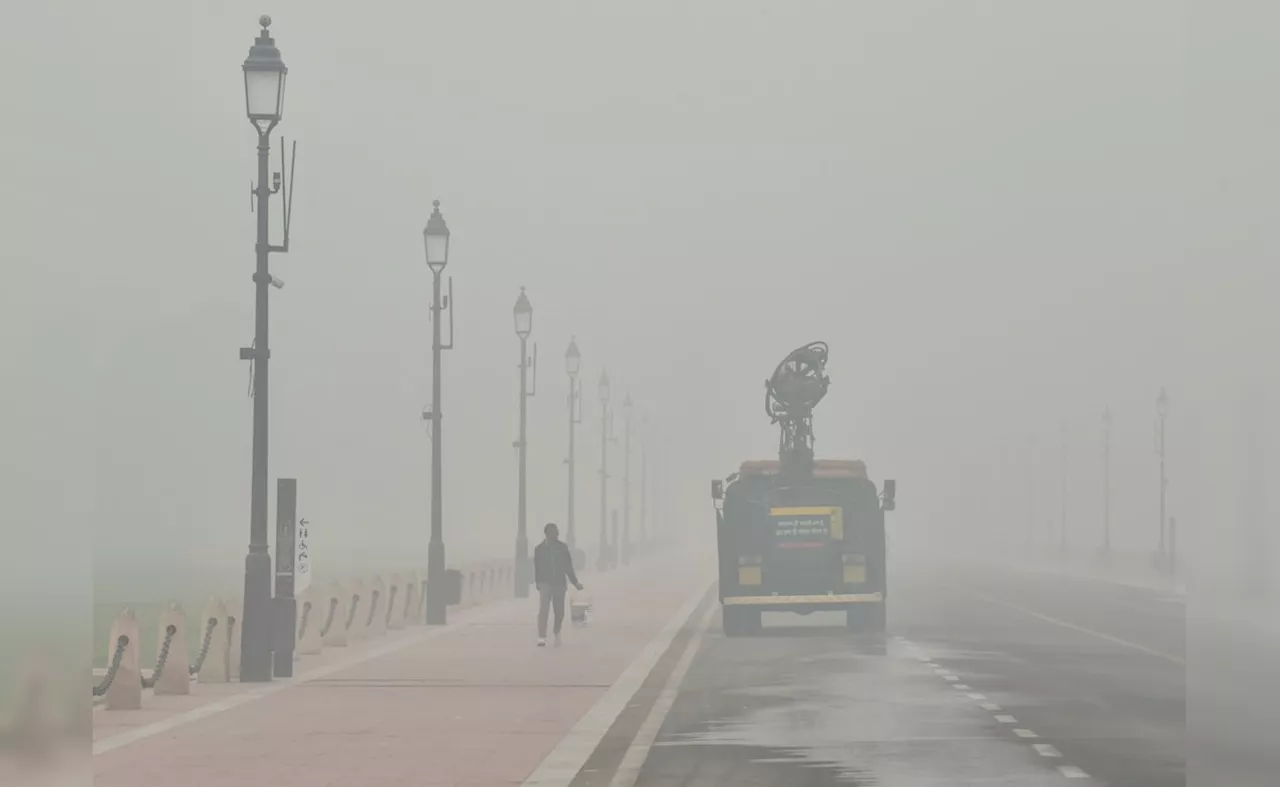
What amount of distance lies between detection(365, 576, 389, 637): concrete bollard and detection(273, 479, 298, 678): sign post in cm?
1160

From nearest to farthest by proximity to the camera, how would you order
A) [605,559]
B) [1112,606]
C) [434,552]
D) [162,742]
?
[162,742], [434,552], [1112,606], [605,559]

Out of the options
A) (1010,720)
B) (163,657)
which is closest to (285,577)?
(163,657)

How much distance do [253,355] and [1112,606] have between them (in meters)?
36.3

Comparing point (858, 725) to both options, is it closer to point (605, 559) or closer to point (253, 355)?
point (253, 355)

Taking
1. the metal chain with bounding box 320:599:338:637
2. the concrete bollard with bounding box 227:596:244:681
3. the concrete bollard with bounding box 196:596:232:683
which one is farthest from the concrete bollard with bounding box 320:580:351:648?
the concrete bollard with bounding box 196:596:232:683

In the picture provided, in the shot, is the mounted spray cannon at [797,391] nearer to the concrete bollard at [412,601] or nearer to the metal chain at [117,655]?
the concrete bollard at [412,601]

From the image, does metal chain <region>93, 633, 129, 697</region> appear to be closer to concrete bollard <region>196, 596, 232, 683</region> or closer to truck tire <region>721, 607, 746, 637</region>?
concrete bollard <region>196, 596, 232, 683</region>

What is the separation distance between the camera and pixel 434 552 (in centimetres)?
4631

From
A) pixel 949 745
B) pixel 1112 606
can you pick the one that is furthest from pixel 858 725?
pixel 1112 606

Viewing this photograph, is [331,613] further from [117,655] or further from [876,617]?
[117,655]

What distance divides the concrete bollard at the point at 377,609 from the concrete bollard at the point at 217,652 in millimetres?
12645

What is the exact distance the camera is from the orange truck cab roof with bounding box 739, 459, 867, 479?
42469mm

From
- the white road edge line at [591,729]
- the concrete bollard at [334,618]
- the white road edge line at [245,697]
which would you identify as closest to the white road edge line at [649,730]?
the white road edge line at [591,729]

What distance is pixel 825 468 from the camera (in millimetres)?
42781
